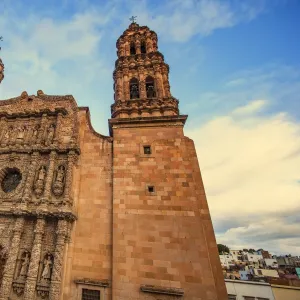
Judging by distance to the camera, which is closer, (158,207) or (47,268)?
(47,268)

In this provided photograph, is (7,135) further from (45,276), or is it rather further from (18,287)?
(45,276)

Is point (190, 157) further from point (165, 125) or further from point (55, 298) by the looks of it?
point (55, 298)

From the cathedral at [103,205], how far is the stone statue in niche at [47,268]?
42 mm

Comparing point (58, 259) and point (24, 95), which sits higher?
point (24, 95)

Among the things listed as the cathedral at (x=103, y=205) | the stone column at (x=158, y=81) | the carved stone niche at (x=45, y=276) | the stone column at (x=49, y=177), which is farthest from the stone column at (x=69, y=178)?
the stone column at (x=158, y=81)

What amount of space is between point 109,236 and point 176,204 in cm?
371

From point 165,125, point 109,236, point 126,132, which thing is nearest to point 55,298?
point 109,236

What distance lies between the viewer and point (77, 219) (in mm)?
10602

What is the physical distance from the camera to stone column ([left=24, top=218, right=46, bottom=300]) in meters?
8.68

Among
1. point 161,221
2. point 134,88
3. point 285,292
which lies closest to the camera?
point 161,221

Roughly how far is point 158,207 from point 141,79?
10.0 meters

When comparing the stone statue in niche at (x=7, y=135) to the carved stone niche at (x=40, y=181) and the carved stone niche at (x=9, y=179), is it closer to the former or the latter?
the carved stone niche at (x=9, y=179)

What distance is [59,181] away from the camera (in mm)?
11328

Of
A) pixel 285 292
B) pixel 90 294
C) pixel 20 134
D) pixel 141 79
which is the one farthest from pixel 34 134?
pixel 285 292
